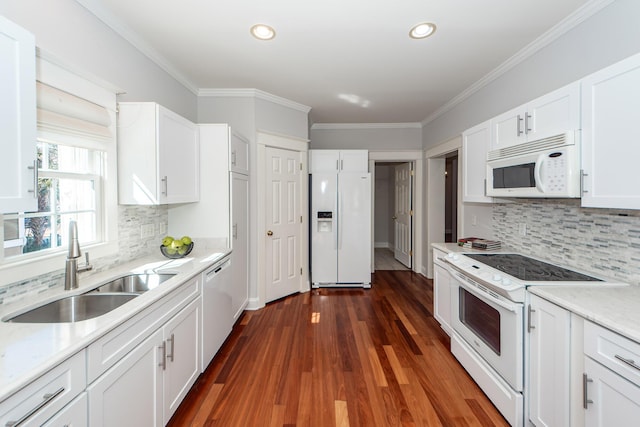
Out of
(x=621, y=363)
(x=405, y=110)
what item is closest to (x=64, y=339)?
(x=621, y=363)

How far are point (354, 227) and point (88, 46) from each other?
3414 mm

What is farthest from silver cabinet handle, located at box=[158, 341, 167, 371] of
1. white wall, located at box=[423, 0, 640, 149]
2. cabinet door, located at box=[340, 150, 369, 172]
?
cabinet door, located at box=[340, 150, 369, 172]

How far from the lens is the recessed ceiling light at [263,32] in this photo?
7.08ft

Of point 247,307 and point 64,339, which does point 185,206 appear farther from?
point 64,339

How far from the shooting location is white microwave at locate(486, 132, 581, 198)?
5.32 ft

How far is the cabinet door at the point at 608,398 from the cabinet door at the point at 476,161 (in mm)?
1465

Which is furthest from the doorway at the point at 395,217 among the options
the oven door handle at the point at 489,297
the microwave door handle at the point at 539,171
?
the microwave door handle at the point at 539,171

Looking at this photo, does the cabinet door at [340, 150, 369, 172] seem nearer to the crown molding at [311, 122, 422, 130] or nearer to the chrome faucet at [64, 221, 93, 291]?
the crown molding at [311, 122, 422, 130]

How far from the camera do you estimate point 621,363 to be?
1126mm

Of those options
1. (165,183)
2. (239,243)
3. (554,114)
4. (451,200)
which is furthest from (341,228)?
(451,200)

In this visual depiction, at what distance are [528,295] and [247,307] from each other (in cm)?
282

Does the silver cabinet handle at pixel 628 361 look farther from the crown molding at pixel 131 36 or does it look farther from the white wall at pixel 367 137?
the white wall at pixel 367 137

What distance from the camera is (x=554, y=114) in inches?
69.2

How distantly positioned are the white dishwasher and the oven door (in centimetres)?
194
